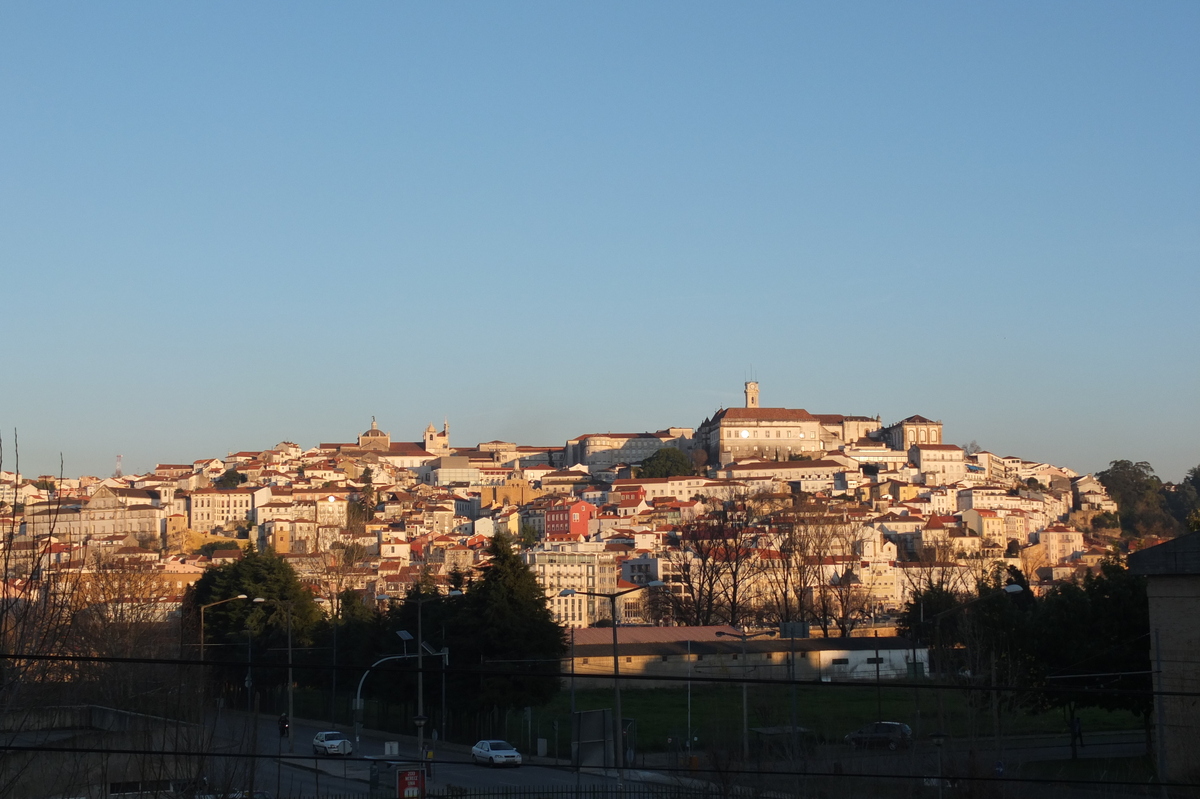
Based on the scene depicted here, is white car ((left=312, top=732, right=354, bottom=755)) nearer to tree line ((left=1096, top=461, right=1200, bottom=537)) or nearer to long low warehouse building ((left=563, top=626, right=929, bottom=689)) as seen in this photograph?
long low warehouse building ((left=563, top=626, right=929, bottom=689))

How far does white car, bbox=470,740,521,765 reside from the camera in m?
27.0

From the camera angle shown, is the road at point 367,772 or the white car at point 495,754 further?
the white car at point 495,754

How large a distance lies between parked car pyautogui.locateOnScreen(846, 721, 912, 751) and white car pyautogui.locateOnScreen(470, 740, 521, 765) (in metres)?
6.53

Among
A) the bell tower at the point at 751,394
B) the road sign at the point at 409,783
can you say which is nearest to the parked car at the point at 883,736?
the road sign at the point at 409,783

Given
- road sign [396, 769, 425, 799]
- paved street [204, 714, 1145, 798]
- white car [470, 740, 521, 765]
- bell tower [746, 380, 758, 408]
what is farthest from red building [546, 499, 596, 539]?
road sign [396, 769, 425, 799]

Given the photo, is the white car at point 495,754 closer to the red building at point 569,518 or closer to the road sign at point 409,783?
the road sign at point 409,783

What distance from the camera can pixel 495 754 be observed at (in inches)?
1068

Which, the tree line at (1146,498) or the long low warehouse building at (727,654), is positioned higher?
the tree line at (1146,498)

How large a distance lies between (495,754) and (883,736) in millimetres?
7450

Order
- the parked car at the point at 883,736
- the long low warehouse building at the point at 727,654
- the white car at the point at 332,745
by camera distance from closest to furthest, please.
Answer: the parked car at the point at 883,736 < the white car at the point at 332,745 < the long low warehouse building at the point at 727,654

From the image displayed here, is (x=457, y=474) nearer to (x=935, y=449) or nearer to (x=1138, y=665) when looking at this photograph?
(x=935, y=449)

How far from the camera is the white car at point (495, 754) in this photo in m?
27.0

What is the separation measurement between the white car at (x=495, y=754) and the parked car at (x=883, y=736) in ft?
21.4

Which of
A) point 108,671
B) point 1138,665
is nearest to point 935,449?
point 1138,665
